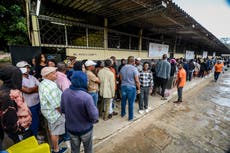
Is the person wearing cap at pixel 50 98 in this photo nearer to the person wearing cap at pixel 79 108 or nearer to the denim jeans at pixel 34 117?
the person wearing cap at pixel 79 108

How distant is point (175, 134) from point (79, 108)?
2879 millimetres

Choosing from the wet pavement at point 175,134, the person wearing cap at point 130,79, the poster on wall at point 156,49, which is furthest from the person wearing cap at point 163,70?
the poster on wall at point 156,49

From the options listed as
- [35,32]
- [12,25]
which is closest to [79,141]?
[35,32]

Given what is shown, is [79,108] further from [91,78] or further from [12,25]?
[12,25]

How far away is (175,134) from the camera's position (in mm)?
3299

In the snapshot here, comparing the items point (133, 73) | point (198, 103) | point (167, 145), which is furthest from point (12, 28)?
point (198, 103)

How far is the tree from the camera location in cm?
952

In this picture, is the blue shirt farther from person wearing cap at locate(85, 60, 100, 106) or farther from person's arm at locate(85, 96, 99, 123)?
person's arm at locate(85, 96, 99, 123)

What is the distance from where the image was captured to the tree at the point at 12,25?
9.52 m

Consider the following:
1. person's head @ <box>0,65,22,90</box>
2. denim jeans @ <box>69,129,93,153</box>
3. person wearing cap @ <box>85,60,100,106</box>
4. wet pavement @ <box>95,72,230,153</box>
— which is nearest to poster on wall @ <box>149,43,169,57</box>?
wet pavement @ <box>95,72,230,153</box>

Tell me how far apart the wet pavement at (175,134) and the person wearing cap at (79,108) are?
1154 millimetres

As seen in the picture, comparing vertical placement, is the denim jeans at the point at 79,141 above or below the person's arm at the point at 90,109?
below

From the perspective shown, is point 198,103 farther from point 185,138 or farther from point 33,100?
point 33,100

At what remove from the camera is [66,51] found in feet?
16.4
